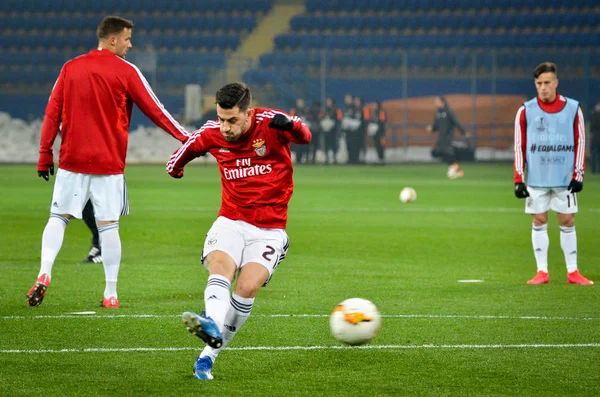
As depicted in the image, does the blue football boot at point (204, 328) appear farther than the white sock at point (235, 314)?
No

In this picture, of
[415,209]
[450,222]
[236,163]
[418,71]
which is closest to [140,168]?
[418,71]

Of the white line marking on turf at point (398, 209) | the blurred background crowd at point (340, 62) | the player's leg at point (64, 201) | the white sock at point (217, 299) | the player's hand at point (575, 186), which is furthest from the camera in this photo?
the blurred background crowd at point (340, 62)

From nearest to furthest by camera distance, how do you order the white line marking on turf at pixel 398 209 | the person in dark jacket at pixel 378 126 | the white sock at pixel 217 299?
the white sock at pixel 217 299 → the white line marking on turf at pixel 398 209 → the person in dark jacket at pixel 378 126

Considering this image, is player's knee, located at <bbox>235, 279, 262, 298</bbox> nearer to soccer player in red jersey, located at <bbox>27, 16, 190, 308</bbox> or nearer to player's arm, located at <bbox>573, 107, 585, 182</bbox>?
soccer player in red jersey, located at <bbox>27, 16, 190, 308</bbox>

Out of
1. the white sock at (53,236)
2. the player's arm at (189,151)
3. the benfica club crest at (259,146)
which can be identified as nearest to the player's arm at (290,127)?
the benfica club crest at (259,146)

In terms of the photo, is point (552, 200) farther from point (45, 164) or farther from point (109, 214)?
point (45, 164)

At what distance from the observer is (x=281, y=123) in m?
5.36

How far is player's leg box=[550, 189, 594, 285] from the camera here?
9.52 m

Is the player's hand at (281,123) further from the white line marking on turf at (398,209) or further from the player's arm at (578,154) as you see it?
the white line marking on turf at (398,209)

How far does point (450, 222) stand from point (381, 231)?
171 centimetres

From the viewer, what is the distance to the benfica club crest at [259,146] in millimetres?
5668

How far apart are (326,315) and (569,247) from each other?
3.13 metres

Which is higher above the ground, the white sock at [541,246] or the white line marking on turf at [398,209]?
the white sock at [541,246]

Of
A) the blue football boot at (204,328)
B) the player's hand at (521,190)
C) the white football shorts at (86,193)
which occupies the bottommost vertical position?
the blue football boot at (204,328)
